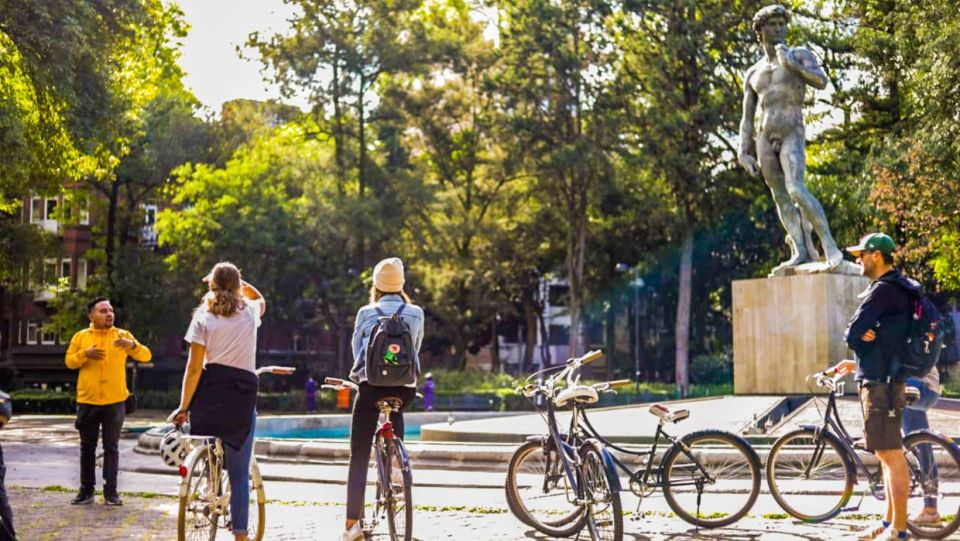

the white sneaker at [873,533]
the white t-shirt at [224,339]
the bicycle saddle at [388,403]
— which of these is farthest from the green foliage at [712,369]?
the white t-shirt at [224,339]

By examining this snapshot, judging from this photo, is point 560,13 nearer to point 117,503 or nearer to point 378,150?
point 378,150

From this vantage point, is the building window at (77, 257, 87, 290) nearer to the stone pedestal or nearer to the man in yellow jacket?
the stone pedestal

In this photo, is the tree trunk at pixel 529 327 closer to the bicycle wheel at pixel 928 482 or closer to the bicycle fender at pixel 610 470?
the bicycle wheel at pixel 928 482

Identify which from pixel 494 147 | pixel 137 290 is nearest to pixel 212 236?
pixel 137 290

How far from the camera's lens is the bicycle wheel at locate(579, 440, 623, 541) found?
816cm

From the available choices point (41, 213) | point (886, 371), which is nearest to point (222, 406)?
point (886, 371)

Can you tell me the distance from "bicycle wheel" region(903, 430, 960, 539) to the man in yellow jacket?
6.66 meters

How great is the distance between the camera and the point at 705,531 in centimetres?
944

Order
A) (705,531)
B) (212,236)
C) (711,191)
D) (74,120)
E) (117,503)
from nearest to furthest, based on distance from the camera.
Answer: (705,531), (117,503), (74,120), (711,191), (212,236)

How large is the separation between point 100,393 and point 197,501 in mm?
4329

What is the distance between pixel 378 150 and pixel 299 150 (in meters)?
3.37

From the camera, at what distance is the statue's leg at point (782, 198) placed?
18891 mm

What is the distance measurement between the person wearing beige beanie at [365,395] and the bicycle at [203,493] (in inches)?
31.9

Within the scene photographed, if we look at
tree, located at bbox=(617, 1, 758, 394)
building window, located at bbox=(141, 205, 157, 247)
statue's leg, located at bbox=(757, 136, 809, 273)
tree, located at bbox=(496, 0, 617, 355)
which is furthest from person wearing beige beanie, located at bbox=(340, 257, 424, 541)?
building window, located at bbox=(141, 205, 157, 247)
